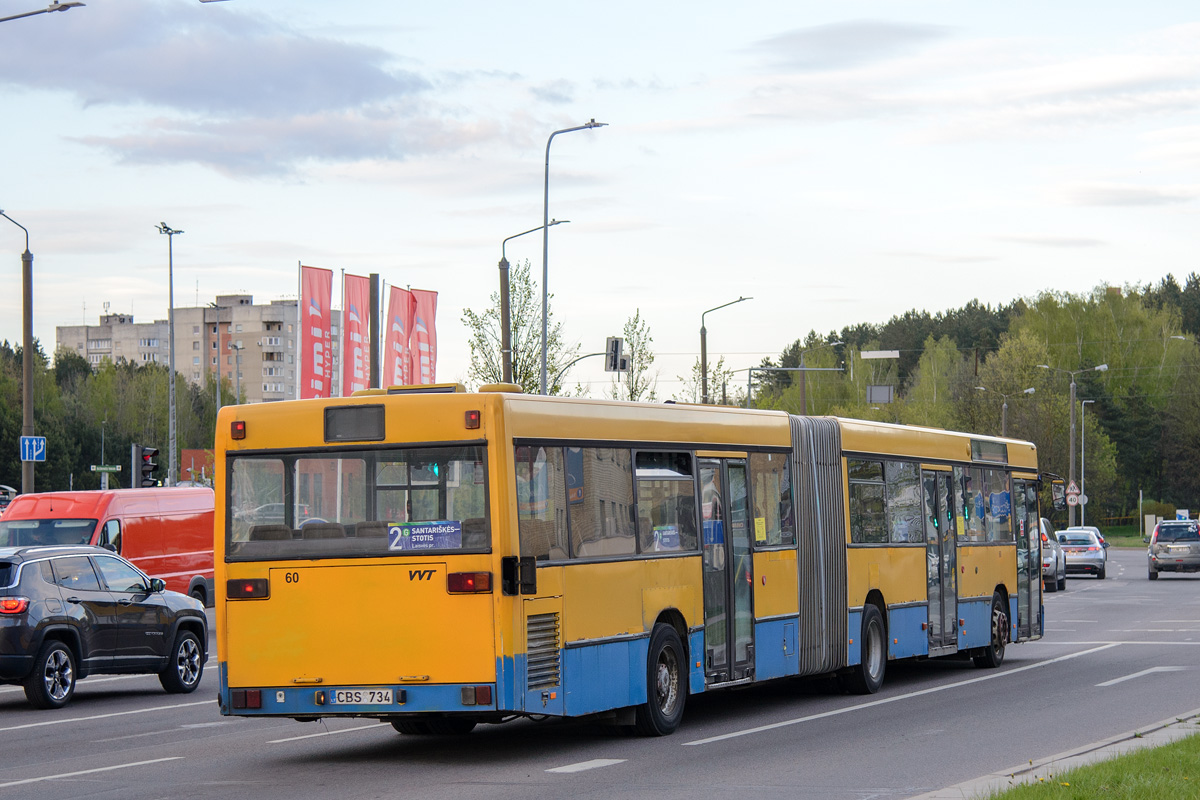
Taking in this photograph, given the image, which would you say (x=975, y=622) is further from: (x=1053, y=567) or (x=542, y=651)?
(x=1053, y=567)

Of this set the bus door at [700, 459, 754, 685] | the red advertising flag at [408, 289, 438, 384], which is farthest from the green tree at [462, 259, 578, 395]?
the bus door at [700, 459, 754, 685]

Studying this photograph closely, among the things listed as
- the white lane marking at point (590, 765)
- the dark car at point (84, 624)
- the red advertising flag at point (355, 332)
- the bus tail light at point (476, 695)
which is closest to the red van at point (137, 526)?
the dark car at point (84, 624)

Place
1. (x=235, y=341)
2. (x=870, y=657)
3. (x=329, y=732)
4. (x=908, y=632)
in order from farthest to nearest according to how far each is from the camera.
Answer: (x=235, y=341), (x=908, y=632), (x=870, y=657), (x=329, y=732)

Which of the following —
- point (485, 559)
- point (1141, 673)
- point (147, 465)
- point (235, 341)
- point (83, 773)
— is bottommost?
point (1141, 673)

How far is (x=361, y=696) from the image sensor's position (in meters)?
11.6

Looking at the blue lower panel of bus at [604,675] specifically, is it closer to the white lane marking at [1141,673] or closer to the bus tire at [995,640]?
the white lane marking at [1141,673]

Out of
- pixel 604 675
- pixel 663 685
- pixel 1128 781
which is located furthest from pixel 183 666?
pixel 1128 781

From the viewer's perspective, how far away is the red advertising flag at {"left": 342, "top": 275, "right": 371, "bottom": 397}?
41750mm

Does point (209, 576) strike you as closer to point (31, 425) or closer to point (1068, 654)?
point (31, 425)

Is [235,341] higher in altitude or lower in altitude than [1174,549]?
higher

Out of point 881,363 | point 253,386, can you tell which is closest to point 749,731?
point 881,363

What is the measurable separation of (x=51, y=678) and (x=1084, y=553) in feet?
→ 128

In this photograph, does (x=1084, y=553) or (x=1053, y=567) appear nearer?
(x=1053, y=567)

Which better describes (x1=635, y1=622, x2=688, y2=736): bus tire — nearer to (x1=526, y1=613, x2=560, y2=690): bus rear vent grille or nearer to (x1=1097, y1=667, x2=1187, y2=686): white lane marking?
(x1=526, y1=613, x2=560, y2=690): bus rear vent grille
